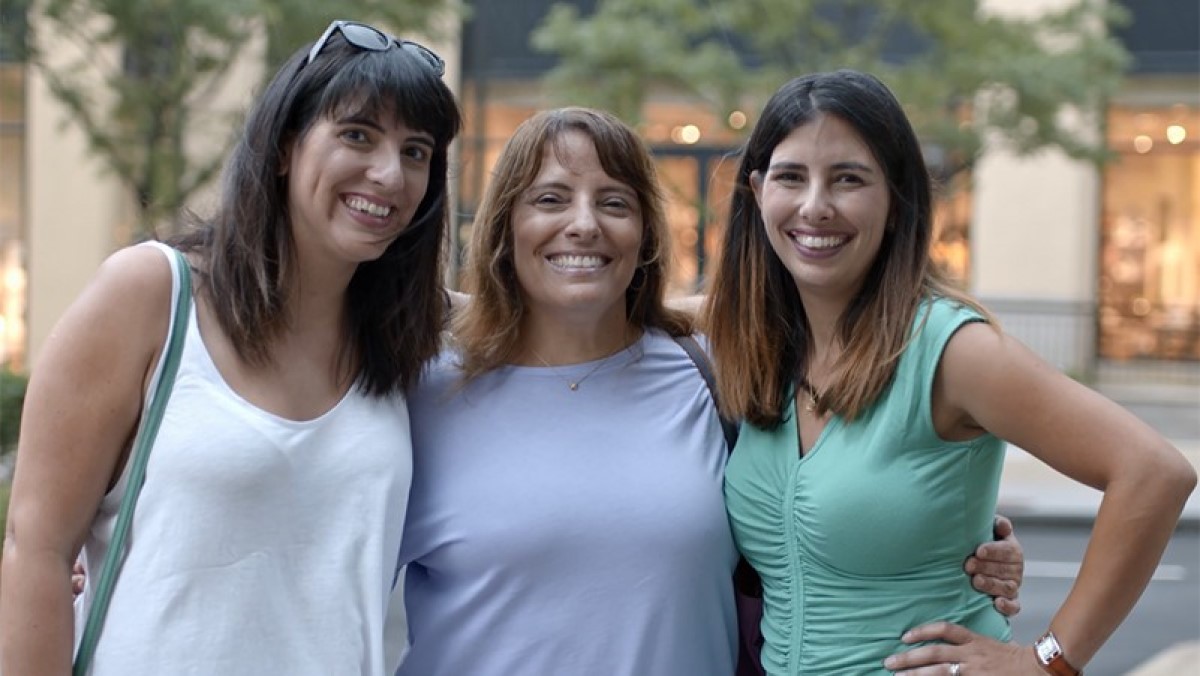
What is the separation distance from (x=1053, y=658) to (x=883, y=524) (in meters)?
0.42

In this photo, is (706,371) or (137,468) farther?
(706,371)

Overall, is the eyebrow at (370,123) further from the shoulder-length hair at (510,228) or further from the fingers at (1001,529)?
the fingers at (1001,529)

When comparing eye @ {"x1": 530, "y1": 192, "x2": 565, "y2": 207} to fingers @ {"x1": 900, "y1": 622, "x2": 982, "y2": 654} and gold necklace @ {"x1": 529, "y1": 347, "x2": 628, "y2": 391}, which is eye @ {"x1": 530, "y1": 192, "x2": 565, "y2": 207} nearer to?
gold necklace @ {"x1": 529, "y1": 347, "x2": 628, "y2": 391}

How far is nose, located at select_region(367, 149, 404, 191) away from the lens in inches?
109

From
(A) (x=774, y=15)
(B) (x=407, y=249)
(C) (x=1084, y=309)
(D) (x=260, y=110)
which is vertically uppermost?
(A) (x=774, y=15)

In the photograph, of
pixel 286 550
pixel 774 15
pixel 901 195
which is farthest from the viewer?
pixel 774 15

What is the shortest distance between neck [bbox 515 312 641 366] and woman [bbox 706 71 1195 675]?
37 cm

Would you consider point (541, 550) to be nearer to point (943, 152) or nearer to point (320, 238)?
point (320, 238)

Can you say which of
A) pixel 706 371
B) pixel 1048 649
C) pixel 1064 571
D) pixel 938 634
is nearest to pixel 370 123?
pixel 706 371

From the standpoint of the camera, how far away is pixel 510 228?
325 centimetres

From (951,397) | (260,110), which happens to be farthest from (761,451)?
(260,110)

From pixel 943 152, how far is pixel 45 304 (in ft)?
41.3

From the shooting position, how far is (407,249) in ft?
9.96

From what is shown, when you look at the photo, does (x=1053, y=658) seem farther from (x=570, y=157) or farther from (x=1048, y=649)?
(x=570, y=157)
